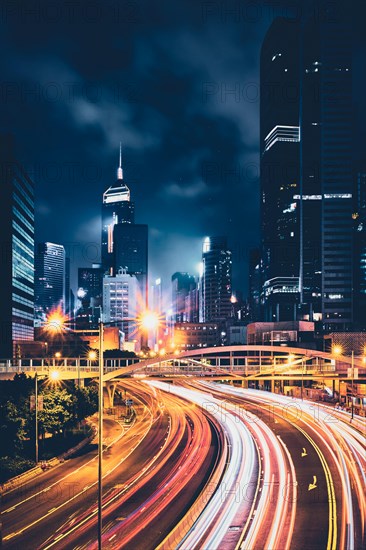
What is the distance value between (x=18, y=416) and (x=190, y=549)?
28.1 metres

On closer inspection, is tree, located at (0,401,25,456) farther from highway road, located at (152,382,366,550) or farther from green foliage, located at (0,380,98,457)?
highway road, located at (152,382,366,550)

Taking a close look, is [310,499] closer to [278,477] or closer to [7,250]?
[278,477]

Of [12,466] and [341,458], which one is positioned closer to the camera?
[12,466]

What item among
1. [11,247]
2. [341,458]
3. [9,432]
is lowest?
[341,458]

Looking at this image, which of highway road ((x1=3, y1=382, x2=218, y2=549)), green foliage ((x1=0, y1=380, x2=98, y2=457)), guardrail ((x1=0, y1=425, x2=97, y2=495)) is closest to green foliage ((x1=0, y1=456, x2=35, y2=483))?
guardrail ((x1=0, y1=425, x2=97, y2=495))

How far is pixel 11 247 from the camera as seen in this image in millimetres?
126625

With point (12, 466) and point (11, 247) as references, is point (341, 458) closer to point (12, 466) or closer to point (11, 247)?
point (12, 466)

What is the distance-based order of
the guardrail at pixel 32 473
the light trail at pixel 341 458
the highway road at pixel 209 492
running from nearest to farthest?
the highway road at pixel 209 492 < the light trail at pixel 341 458 < the guardrail at pixel 32 473

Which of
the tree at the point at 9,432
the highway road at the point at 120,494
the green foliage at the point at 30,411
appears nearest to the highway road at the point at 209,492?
the highway road at the point at 120,494

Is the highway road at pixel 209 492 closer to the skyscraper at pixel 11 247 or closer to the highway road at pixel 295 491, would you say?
the highway road at pixel 295 491

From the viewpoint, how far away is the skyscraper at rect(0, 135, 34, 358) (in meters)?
125

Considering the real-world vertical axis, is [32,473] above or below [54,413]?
below

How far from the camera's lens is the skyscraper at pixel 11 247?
412 ft

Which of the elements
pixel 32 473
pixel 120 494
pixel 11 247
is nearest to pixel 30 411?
pixel 32 473
